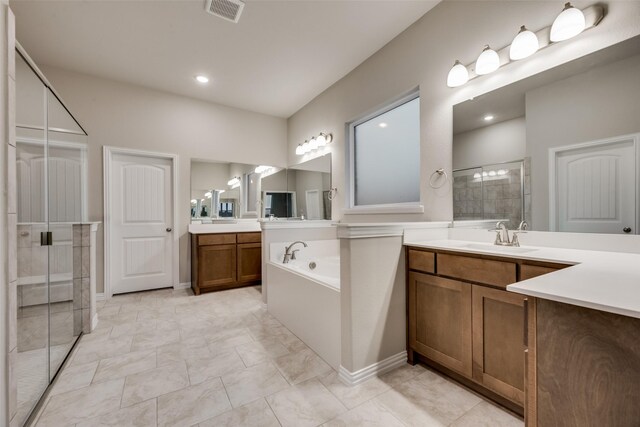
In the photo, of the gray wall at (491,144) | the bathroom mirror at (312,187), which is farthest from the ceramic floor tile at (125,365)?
the gray wall at (491,144)

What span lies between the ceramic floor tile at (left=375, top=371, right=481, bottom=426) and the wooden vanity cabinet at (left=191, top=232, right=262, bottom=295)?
2.62m

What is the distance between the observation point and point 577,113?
4.92ft

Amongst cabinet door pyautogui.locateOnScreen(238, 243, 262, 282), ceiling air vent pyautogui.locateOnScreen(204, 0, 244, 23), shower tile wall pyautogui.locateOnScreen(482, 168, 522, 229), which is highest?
ceiling air vent pyautogui.locateOnScreen(204, 0, 244, 23)

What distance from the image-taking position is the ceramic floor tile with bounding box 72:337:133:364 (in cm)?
194

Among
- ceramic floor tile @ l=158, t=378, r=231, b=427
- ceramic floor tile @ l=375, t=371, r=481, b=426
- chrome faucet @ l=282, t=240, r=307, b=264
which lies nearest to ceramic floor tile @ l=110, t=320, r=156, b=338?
ceramic floor tile @ l=158, t=378, r=231, b=427

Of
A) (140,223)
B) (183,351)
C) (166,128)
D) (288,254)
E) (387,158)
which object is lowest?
(183,351)

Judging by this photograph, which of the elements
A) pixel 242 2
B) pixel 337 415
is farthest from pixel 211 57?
pixel 337 415

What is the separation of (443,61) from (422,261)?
1.69 metres

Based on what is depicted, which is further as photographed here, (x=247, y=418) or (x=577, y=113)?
(x=577, y=113)

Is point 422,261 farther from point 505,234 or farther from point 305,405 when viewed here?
point 305,405

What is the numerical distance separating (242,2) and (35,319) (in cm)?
262

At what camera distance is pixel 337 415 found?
1.36 metres

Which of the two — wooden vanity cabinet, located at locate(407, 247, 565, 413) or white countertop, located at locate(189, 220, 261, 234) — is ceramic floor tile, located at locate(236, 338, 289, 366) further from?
white countertop, located at locate(189, 220, 261, 234)

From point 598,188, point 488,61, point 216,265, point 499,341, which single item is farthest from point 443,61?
point 216,265
